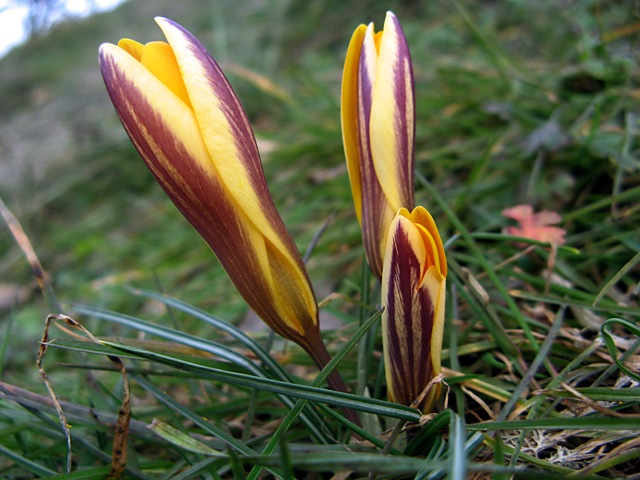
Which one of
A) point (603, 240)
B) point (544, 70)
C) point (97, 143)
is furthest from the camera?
point (97, 143)

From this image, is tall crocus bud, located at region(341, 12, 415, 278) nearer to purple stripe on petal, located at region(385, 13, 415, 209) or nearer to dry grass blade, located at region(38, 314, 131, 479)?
purple stripe on petal, located at region(385, 13, 415, 209)

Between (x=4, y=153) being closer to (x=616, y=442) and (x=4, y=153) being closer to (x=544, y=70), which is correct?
(x=544, y=70)

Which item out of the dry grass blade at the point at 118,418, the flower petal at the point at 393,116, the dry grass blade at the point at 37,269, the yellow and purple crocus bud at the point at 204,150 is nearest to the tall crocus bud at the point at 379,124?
the flower petal at the point at 393,116

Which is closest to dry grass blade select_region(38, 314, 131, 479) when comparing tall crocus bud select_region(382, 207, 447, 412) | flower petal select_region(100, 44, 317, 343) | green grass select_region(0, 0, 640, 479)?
green grass select_region(0, 0, 640, 479)

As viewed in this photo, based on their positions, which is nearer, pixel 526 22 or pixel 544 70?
pixel 544 70

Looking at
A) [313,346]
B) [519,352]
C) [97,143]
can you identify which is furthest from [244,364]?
[97,143]

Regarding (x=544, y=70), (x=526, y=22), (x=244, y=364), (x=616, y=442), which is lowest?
(x=616, y=442)

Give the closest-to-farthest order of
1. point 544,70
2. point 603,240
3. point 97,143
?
point 603,240 < point 544,70 < point 97,143
